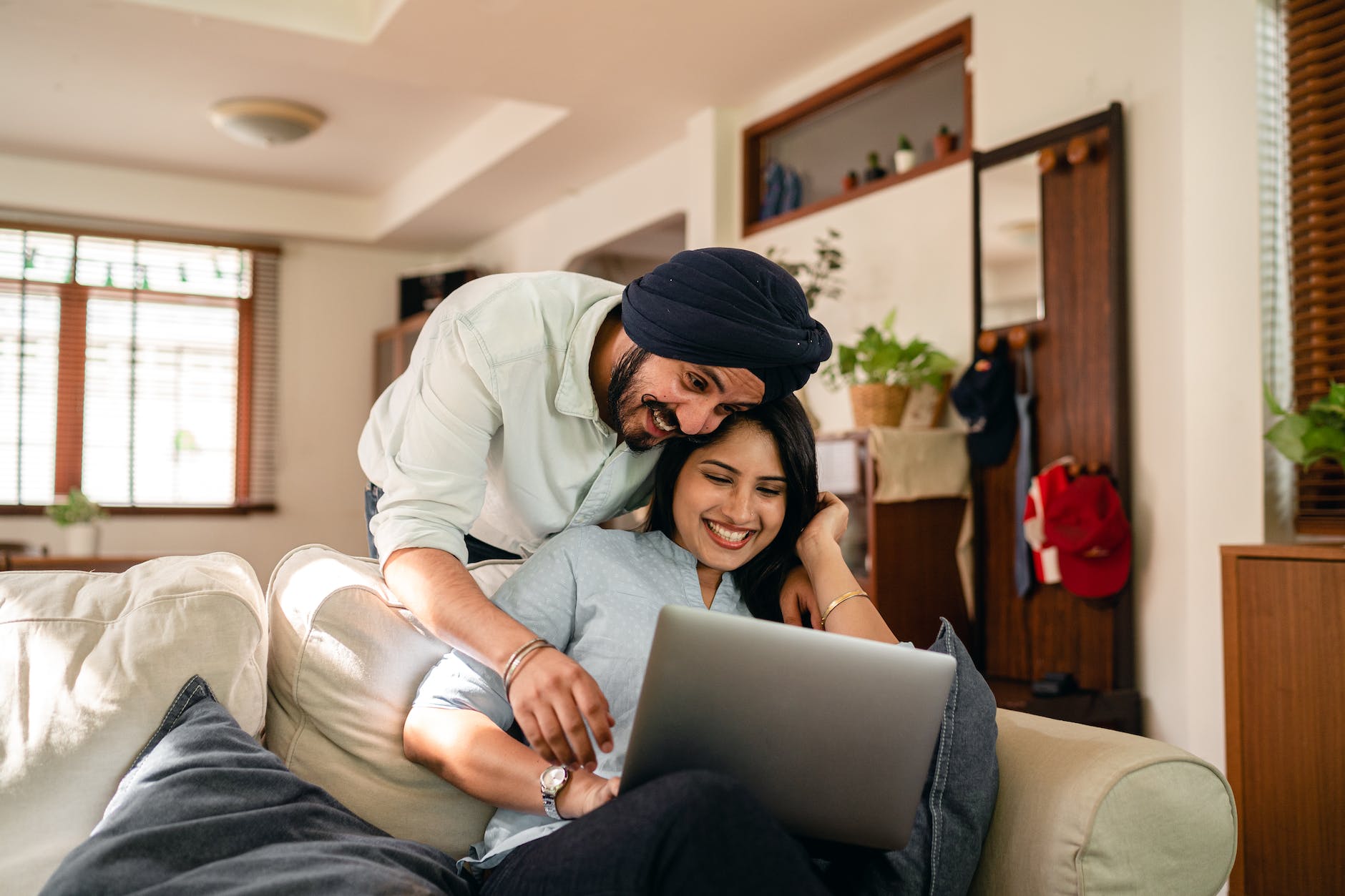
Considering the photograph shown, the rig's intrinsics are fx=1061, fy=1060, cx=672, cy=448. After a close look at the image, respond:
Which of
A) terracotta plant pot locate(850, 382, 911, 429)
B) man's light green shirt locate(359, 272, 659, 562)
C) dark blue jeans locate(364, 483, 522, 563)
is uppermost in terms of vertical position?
terracotta plant pot locate(850, 382, 911, 429)

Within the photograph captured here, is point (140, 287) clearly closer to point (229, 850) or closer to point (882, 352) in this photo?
point (882, 352)

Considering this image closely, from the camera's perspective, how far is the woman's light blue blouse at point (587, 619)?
1496mm

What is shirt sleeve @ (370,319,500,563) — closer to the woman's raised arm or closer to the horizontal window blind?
the woman's raised arm

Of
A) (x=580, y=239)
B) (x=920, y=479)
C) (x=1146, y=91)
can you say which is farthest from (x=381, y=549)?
(x=580, y=239)

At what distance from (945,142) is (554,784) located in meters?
3.03

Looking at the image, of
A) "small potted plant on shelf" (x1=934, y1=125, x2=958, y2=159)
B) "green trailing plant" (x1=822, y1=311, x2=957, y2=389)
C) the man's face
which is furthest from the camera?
"small potted plant on shelf" (x1=934, y1=125, x2=958, y2=159)

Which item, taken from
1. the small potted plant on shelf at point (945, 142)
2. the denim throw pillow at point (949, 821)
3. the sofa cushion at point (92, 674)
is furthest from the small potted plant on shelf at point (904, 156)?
the sofa cushion at point (92, 674)

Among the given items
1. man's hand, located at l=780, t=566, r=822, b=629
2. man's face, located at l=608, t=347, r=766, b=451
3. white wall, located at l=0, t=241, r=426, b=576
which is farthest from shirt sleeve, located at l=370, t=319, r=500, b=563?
white wall, located at l=0, t=241, r=426, b=576

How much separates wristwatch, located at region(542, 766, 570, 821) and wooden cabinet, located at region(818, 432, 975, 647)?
208 cm

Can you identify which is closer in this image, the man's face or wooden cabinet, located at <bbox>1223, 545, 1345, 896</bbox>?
the man's face

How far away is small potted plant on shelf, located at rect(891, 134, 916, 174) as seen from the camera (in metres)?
3.89

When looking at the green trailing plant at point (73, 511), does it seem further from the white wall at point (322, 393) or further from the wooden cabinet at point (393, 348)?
the wooden cabinet at point (393, 348)

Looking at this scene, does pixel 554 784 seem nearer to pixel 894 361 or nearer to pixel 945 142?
pixel 894 361

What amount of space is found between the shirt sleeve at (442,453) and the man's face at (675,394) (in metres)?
A: 0.22
